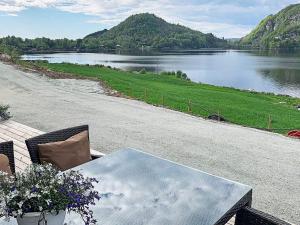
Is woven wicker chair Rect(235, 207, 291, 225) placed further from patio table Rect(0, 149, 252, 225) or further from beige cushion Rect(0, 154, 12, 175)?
beige cushion Rect(0, 154, 12, 175)

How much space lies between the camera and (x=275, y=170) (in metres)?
6.82

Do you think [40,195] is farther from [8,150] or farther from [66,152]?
[66,152]

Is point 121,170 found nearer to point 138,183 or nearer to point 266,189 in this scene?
point 138,183

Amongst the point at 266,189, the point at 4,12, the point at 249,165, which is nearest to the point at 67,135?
the point at 266,189

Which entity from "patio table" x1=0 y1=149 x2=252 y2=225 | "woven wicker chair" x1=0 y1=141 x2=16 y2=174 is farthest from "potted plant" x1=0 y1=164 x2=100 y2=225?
"woven wicker chair" x1=0 y1=141 x2=16 y2=174

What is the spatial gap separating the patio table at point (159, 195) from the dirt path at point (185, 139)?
7.29 feet

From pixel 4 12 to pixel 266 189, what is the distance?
22.9 metres

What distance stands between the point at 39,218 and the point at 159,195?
117cm

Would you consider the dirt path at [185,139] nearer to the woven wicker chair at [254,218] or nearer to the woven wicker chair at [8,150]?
the woven wicker chair at [254,218]

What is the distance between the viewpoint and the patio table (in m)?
2.67

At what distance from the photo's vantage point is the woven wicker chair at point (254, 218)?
2693 millimetres

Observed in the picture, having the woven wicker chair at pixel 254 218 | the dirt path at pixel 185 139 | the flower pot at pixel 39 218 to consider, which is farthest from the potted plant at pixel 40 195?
the dirt path at pixel 185 139

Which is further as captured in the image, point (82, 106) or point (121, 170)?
point (82, 106)

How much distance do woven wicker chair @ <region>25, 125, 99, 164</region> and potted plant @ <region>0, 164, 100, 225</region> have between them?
180 centimetres
